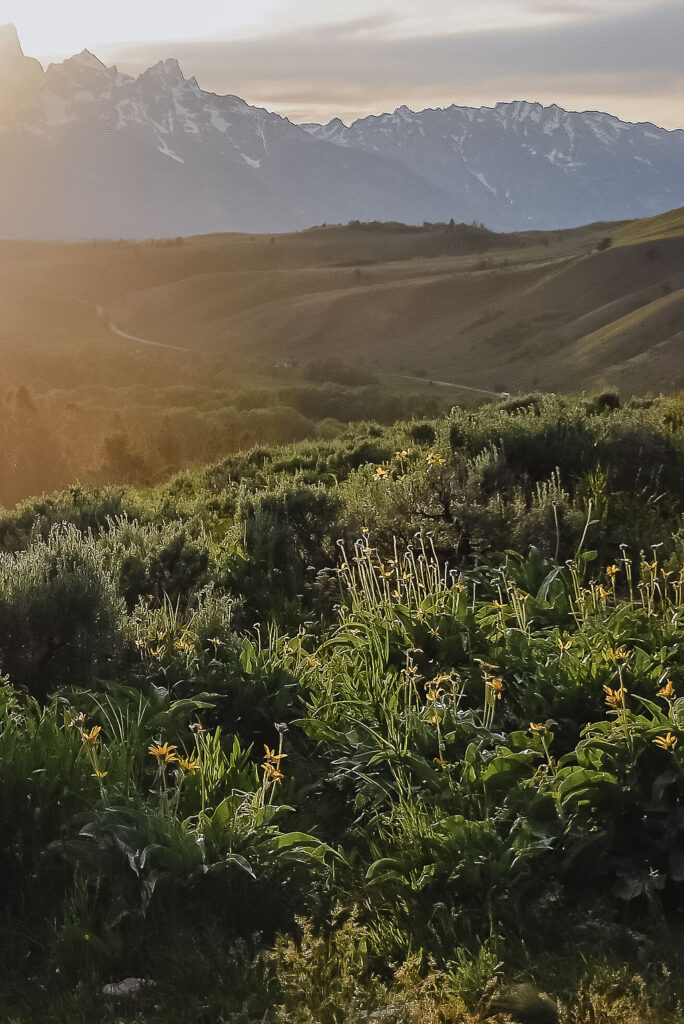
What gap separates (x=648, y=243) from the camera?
85.6 m

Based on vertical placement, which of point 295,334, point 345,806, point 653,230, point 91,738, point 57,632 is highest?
point 653,230

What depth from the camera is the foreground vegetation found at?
3.35 meters

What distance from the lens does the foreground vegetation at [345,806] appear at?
11.0 feet

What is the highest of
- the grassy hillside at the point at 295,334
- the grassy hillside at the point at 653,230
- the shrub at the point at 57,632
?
the grassy hillside at the point at 653,230

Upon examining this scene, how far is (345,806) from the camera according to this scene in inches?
177

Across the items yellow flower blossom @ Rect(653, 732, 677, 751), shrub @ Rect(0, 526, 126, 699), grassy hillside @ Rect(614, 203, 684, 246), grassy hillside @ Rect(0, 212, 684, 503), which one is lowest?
grassy hillside @ Rect(0, 212, 684, 503)

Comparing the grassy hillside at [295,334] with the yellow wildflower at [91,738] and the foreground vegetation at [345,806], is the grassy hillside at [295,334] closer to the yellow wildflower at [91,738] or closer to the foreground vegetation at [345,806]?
the foreground vegetation at [345,806]

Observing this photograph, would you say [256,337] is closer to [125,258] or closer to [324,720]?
[125,258]

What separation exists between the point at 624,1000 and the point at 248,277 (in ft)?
406

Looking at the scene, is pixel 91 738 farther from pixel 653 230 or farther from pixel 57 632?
pixel 653 230

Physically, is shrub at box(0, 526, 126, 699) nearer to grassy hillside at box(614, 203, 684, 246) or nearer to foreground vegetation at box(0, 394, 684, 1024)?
foreground vegetation at box(0, 394, 684, 1024)

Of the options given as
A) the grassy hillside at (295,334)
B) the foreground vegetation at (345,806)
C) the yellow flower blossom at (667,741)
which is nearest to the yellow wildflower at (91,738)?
the foreground vegetation at (345,806)

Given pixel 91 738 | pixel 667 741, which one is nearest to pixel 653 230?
pixel 667 741

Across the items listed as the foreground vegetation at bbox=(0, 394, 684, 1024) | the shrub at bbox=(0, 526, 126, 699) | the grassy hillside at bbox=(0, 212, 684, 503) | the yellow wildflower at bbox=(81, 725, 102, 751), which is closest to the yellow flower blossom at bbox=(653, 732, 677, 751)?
the foreground vegetation at bbox=(0, 394, 684, 1024)
